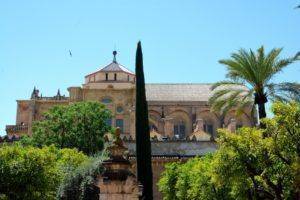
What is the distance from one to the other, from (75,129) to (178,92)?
77.6 ft

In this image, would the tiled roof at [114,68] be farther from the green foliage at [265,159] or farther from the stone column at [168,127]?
the green foliage at [265,159]

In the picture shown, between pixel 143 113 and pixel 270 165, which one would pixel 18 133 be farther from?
pixel 270 165

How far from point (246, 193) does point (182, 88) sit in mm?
42945

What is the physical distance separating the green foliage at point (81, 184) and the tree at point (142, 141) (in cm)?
235

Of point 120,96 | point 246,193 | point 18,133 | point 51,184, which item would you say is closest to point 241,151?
point 246,193

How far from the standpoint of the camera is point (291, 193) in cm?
1719

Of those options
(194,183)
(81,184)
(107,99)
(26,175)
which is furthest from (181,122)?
(26,175)

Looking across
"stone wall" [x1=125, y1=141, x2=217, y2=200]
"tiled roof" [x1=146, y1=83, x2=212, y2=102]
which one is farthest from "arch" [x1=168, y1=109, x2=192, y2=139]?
"stone wall" [x1=125, y1=141, x2=217, y2=200]

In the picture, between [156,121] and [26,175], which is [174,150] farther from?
[26,175]

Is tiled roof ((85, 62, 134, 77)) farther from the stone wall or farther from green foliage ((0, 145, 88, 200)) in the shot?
green foliage ((0, 145, 88, 200))

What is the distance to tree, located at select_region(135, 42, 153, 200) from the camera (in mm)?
24578

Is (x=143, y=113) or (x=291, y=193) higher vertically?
(x=143, y=113)

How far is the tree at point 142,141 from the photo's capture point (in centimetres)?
2458

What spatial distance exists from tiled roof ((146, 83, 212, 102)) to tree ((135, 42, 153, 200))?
30.4 metres
